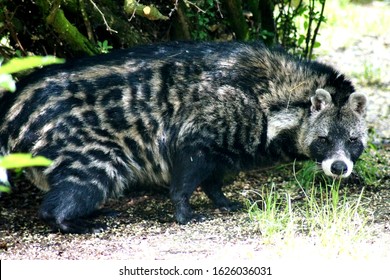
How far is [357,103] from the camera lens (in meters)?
5.72

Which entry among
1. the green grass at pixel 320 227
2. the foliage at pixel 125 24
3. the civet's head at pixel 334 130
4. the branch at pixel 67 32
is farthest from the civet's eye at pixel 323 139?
the branch at pixel 67 32

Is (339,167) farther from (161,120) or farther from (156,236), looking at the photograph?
(156,236)

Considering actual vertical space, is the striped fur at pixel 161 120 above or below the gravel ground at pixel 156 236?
above

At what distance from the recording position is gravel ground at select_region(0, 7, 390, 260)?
4449 millimetres

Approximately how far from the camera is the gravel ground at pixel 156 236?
4449mm

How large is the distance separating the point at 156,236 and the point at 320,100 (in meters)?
1.73

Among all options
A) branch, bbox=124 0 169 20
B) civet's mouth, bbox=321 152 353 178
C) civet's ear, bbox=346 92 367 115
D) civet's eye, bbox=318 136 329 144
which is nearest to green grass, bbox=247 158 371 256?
civet's mouth, bbox=321 152 353 178

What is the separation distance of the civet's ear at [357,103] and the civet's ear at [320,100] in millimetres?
164

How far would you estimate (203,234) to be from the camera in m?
5.11

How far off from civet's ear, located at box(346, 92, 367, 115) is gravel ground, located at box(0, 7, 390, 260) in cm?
76

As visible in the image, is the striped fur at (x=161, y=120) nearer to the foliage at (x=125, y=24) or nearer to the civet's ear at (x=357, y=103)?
the civet's ear at (x=357, y=103)

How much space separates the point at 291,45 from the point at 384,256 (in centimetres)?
391

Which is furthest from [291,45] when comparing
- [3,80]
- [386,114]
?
[3,80]

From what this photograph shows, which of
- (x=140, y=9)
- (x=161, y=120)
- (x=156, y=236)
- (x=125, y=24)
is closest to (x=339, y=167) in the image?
(x=161, y=120)
